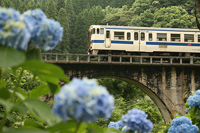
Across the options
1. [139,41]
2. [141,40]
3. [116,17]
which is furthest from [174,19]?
[139,41]

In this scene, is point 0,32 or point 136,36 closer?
point 0,32

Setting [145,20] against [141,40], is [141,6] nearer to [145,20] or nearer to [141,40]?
[145,20]

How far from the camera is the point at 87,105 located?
34.6 inches

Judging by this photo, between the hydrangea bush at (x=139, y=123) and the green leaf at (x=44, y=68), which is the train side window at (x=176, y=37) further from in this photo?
the green leaf at (x=44, y=68)

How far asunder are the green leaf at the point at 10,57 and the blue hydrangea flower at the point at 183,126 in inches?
69.0

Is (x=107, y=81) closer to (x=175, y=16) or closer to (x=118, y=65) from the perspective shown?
(x=118, y=65)

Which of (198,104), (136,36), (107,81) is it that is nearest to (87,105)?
(198,104)

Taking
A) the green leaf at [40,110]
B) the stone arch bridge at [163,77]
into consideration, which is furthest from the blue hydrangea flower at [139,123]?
the stone arch bridge at [163,77]

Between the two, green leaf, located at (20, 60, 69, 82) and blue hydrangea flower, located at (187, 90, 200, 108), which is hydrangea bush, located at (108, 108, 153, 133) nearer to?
green leaf, located at (20, 60, 69, 82)

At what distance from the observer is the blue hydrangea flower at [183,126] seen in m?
2.32

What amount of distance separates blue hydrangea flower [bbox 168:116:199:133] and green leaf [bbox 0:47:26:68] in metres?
1.75

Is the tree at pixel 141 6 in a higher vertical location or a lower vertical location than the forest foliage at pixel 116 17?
higher

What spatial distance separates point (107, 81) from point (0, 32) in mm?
27678

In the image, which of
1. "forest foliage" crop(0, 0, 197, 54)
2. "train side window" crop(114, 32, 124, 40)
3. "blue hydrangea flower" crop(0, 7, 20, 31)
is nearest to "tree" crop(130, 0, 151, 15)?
"forest foliage" crop(0, 0, 197, 54)
